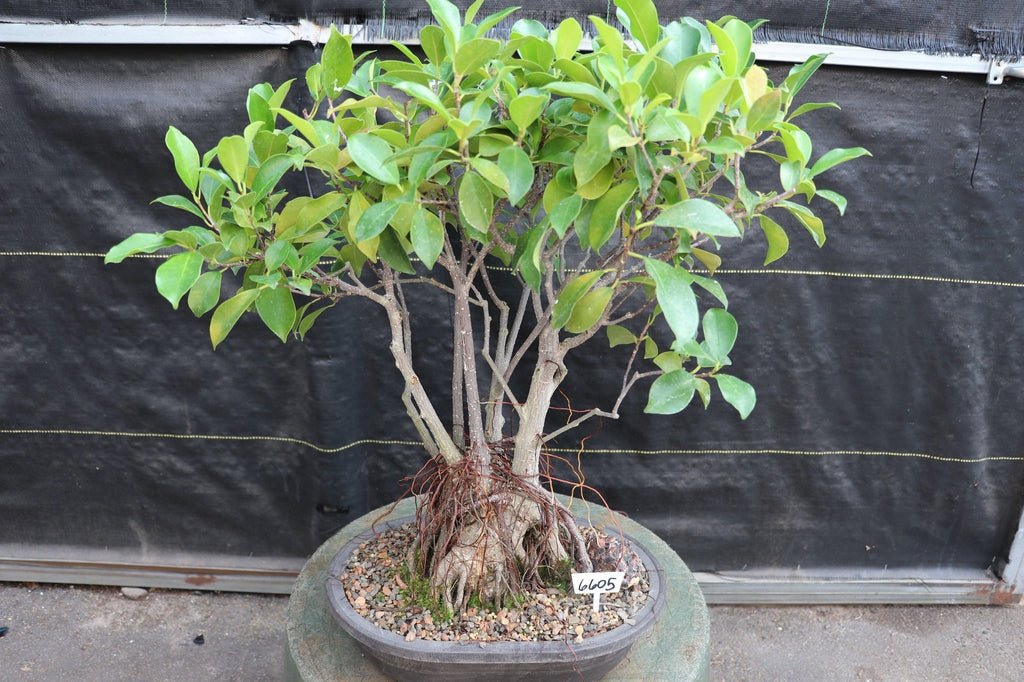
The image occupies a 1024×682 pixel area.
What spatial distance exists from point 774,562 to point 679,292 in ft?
4.55

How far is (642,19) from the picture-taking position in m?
0.78

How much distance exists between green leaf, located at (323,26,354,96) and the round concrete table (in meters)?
0.66

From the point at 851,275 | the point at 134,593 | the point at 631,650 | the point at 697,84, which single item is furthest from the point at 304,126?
the point at 134,593

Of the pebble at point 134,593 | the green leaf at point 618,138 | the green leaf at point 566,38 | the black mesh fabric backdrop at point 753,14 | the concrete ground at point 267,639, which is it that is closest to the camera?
the green leaf at point 618,138

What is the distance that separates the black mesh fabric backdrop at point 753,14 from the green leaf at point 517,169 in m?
0.77

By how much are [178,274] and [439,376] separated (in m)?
0.93

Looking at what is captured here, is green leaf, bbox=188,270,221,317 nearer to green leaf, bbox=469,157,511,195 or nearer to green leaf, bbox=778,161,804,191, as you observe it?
green leaf, bbox=469,157,511,195

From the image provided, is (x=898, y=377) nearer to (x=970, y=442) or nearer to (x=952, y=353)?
(x=952, y=353)

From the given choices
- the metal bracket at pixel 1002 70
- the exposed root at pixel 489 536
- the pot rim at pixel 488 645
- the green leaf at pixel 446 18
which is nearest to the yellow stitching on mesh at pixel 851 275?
the metal bracket at pixel 1002 70

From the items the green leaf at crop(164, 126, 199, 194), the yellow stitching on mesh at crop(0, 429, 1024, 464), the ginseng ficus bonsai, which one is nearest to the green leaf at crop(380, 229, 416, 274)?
the ginseng ficus bonsai

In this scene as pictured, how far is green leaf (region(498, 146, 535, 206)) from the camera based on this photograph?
77cm

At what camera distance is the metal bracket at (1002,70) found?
1467 mm

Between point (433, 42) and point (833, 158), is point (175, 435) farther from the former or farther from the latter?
point (833, 158)

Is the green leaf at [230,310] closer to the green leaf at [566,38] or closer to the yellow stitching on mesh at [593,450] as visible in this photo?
the green leaf at [566,38]
